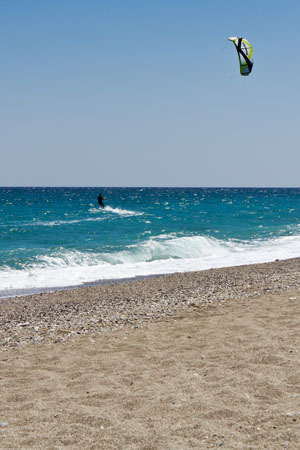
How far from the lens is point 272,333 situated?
23.7ft

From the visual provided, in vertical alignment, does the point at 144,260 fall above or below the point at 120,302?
below

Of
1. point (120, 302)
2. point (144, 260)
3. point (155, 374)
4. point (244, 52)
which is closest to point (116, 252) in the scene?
point (144, 260)

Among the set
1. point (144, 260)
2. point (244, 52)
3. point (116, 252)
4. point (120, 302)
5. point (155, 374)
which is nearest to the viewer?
point (155, 374)

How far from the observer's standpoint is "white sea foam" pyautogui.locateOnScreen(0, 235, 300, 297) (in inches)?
657

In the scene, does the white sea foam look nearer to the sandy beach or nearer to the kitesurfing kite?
the sandy beach

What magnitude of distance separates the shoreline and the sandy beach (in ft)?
0.18

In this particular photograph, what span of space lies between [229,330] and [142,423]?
3.38 meters

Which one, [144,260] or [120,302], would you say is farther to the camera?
[144,260]

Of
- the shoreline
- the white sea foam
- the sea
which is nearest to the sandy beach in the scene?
the shoreline

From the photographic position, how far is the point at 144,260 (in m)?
21.3

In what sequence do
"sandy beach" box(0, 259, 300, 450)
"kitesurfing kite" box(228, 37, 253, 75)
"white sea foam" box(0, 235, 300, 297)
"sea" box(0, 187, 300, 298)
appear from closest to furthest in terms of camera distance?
"sandy beach" box(0, 259, 300, 450)
"kitesurfing kite" box(228, 37, 253, 75)
"white sea foam" box(0, 235, 300, 297)
"sea" box(0, 187, 300, 298)

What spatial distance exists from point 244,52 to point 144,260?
10652 millimetres

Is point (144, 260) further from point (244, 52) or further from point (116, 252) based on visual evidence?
point (244, 52)

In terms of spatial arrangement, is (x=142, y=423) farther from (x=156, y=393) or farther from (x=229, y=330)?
(x=229, y=330)
